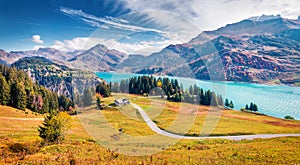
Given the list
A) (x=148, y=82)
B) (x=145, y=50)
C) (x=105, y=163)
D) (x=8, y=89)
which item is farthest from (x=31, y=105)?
(x=145, y=50)

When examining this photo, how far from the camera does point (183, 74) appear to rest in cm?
948

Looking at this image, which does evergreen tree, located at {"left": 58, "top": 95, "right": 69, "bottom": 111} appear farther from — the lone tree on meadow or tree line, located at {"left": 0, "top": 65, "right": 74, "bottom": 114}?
the lone tree on meadow

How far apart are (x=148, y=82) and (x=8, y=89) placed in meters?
58.2

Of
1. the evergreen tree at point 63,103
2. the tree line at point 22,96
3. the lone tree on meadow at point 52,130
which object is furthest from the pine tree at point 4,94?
the lone tree on meadow at point 52,130

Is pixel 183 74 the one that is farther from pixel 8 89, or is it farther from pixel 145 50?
pixel 8 89

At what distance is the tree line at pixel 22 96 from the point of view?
63219mm

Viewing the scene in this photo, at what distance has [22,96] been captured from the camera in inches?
2562

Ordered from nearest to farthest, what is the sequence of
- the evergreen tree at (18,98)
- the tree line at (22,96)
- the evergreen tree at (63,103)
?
the tree line at (22,96) < the evergreen tree at (18,98) < the evergreen tree at (63,103)

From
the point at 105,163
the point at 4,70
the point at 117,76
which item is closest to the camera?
the point at 117,76

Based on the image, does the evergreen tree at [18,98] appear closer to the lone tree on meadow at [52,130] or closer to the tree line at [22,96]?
the tree line at [22,96]

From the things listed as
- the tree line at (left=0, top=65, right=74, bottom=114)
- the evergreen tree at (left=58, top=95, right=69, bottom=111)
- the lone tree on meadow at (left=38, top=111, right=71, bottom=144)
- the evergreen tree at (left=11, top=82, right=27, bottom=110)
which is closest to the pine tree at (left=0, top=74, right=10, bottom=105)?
A: the tree line at (left=0, top=65, right=74, bottom=114)

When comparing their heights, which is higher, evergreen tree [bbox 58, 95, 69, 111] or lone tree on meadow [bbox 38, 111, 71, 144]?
lone tree on meadow [bbox 38, 111, 71, 144]

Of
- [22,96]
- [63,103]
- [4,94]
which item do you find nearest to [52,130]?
[4,94]

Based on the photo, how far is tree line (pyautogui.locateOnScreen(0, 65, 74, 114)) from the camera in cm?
6322
